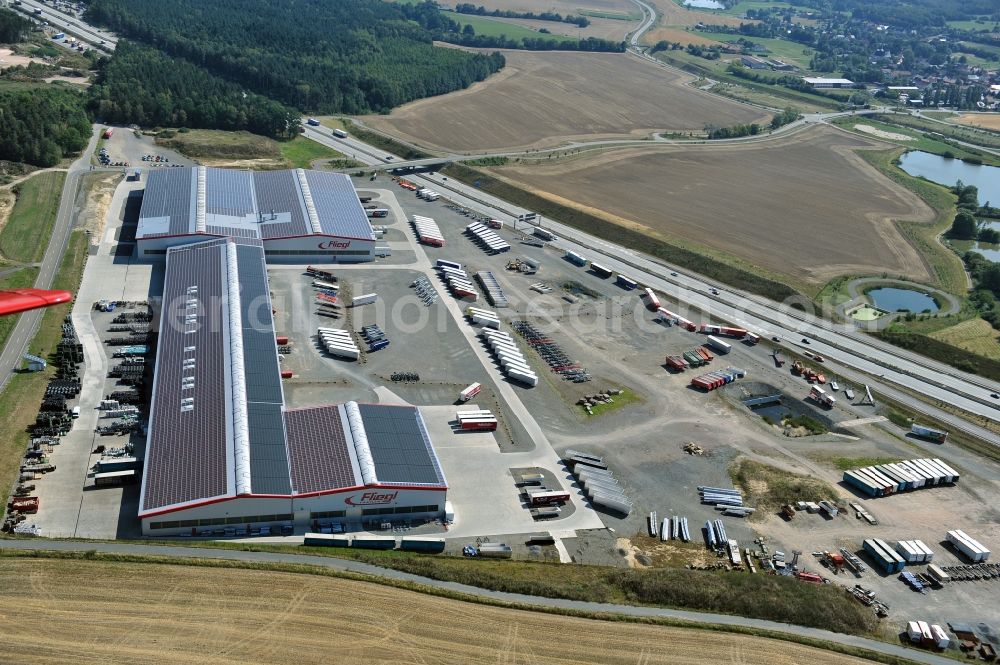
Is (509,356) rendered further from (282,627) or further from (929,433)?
(929,433)

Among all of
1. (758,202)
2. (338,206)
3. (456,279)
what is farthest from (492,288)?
(758,202)

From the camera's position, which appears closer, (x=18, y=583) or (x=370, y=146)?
(x=18, y=583)

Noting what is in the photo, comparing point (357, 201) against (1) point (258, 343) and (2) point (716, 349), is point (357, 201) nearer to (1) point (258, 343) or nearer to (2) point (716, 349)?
(1) point (258, 343)

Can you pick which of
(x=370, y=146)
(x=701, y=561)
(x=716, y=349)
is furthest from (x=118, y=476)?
(x=370, y=146)

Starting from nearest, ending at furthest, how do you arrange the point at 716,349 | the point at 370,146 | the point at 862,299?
the point at 716,349 → the point at 862,299 → the point at 370,146

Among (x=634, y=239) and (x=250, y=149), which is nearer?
(x=634, y=239)

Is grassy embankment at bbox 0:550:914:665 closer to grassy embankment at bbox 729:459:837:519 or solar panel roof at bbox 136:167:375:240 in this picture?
grassy embankment at bbox 729:459:837:519
